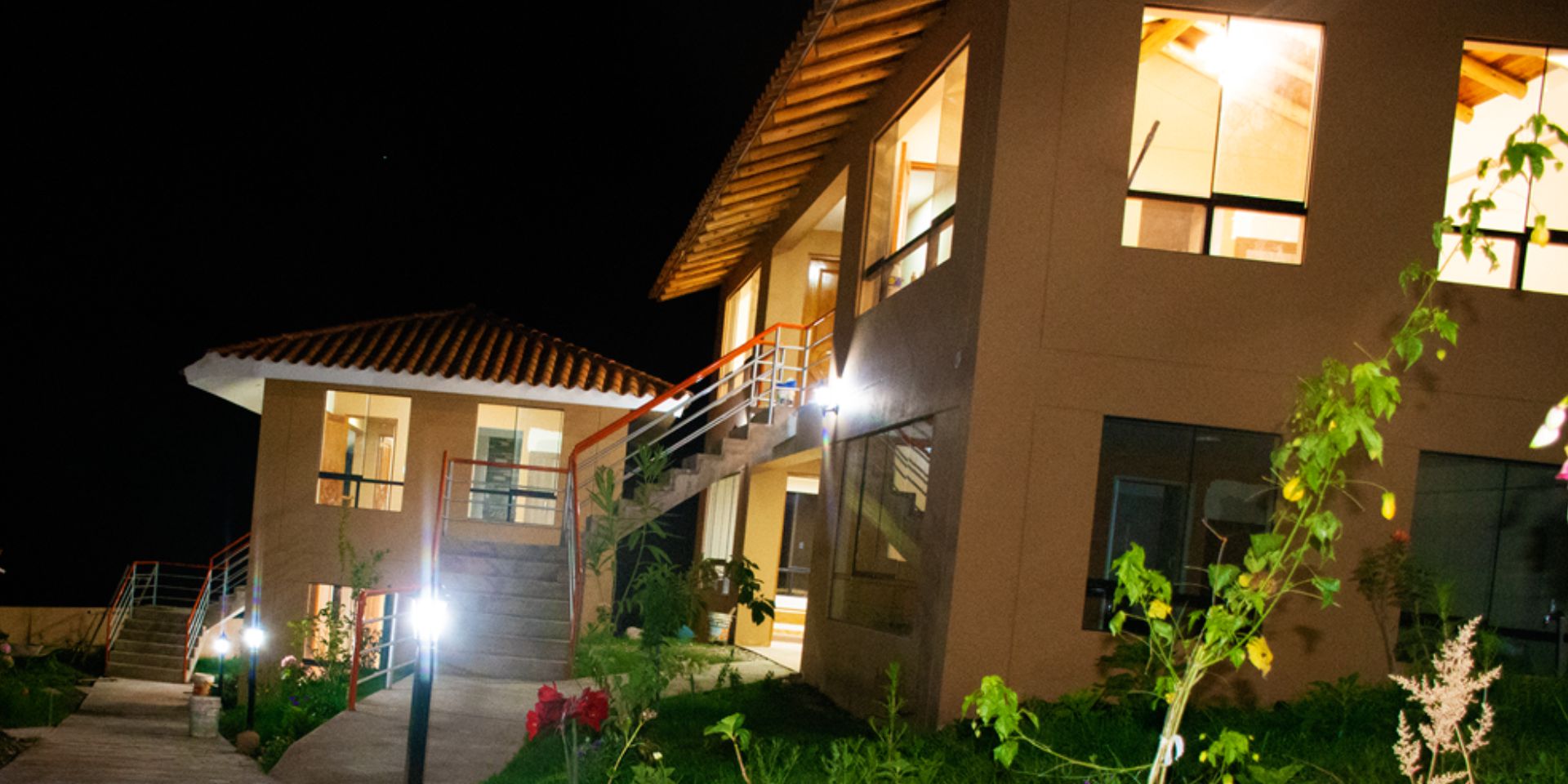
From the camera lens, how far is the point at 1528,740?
6867 millimetres

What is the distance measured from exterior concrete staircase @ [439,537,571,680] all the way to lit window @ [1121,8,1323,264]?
756 cm

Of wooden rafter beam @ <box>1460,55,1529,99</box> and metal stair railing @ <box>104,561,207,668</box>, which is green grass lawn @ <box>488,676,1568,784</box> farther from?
metal stair railing @ <box>104,561,207,668</box>

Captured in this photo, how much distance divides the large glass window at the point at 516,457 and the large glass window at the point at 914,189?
23.7ft

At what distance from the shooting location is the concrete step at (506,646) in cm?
1300

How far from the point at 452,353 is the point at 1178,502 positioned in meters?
11.2

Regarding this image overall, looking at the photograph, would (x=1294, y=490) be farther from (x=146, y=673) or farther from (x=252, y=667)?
(x=146, y=673)

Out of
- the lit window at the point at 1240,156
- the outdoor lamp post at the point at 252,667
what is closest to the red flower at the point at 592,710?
the lit window at the point at 1240,156

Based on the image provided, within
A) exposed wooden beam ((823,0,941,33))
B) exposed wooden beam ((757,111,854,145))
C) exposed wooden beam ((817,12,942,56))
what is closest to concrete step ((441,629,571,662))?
exposed wooden beam ((757,111,854,145))

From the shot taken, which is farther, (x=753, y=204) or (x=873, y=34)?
(x=753, y=204)

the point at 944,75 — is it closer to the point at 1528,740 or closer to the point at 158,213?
the point at 1528,740

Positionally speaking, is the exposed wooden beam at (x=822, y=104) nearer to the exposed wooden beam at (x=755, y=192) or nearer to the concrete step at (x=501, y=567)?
the exposed wooden beam at (x=755, y=192)

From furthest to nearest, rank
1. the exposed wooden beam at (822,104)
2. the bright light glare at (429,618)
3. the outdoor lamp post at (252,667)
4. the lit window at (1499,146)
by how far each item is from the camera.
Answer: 1. the outdoor lamp post at (252,667)
2. the exposed wooden beam at (822,104)
3. the lit window at (1499,146)
4. the bright light glare at (429,618)

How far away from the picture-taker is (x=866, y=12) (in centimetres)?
1005

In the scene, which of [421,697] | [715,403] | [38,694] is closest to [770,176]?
[715,403]
